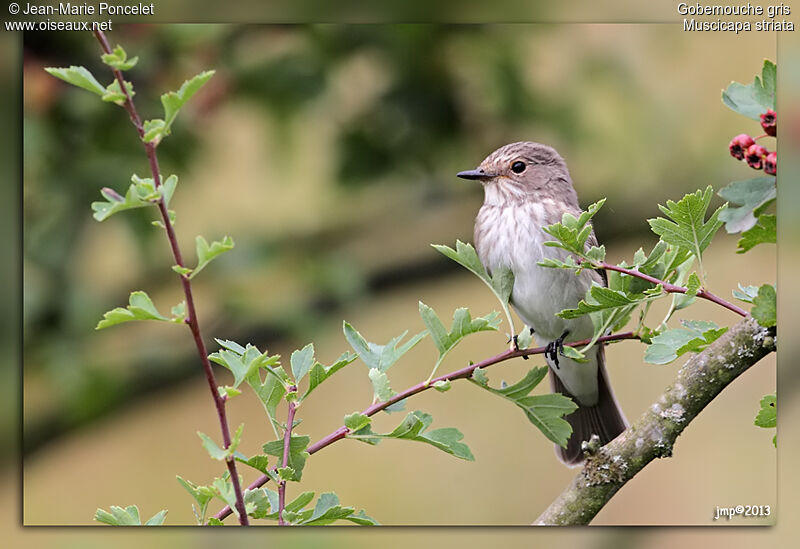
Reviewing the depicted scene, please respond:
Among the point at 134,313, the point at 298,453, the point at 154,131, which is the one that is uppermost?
the point at 154,131

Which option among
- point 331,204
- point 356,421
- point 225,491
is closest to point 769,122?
point 356,421

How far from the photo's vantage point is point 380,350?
170 centimetres

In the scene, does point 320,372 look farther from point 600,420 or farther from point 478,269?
point 600,420

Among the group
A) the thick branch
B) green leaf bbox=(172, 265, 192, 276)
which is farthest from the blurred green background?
green leaf bbox=(172, 265, 192, 276)

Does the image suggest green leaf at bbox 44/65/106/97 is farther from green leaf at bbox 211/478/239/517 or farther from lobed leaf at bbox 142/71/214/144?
green leaf at bbox 211/478/239/517

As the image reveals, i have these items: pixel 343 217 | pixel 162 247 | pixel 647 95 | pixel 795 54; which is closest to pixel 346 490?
pixel 162 247

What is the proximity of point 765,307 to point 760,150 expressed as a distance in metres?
0.30

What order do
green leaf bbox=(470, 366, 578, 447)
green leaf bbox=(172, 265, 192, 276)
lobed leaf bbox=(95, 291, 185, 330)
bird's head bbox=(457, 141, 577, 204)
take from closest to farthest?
green leaf bbox=(172, 265, 192, 276), lobed leaf bbox=(95, 291, 185, 330), green leaf bbox=(470, 366, 578, 447), bird's head bbox=(457, 141, 577, 204)

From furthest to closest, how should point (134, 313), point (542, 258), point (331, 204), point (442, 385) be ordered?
point (331, 204)
point (542, 258)
point (442, 385)
point (134, 313)

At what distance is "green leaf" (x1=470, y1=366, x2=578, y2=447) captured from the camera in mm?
1771

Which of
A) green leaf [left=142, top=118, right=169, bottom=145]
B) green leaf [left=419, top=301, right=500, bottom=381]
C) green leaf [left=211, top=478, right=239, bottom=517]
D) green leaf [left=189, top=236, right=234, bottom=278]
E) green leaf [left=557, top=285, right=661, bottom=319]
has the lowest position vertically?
green leaf [left=211, top=478, right=239, bottom=517]

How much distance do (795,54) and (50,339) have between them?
6.62 ft

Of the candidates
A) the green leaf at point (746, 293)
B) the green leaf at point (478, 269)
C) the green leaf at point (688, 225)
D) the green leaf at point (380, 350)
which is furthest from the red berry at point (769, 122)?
the green leaf at point (380, 350)

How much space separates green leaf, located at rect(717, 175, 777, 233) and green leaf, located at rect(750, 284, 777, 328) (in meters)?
0.11
